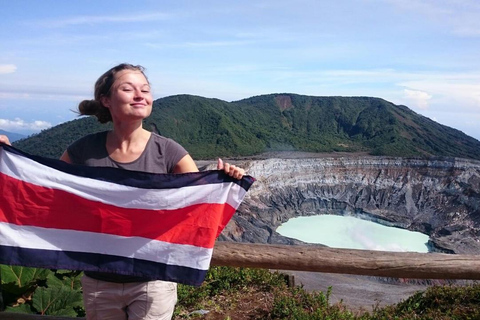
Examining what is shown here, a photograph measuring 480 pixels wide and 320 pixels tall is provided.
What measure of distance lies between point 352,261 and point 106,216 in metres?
2.20

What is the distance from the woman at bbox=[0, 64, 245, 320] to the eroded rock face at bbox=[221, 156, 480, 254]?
170 ft

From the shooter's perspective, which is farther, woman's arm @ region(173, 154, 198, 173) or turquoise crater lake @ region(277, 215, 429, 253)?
turquoise crater lake @ region(277, 215, 429, 253)

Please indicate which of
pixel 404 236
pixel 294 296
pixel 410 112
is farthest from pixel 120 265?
pixel 410 112

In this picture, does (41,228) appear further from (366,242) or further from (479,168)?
(479,168)

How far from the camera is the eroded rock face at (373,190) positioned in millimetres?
61719

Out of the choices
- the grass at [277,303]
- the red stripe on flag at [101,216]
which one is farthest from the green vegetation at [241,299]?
the red stripe on flag at [101,216]

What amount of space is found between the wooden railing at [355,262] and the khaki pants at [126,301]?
1.35m

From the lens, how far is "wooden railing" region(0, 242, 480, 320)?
13.7ft

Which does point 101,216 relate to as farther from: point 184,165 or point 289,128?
point 289,128

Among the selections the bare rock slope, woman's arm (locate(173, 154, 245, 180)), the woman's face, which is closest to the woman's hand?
woman's arm (locate(173, 154, 245, 180))

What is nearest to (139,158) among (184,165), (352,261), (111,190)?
→ (184,165)

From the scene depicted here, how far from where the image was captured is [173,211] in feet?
10.8

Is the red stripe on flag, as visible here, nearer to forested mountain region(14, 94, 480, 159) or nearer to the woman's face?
the woman's face

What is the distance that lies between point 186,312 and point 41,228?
2.67 m
